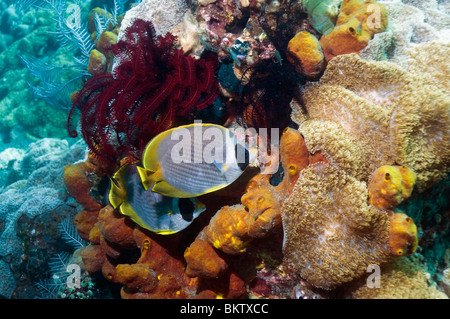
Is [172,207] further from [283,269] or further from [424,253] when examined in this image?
[424,253]

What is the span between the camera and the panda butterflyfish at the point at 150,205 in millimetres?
1997

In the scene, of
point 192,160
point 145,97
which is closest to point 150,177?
point 192,160

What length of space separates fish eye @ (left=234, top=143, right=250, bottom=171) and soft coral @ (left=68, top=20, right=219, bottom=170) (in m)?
0.83

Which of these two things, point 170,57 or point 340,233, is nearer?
point 340,233

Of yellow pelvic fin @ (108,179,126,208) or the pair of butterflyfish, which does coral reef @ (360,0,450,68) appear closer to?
the pair of butterflyfish

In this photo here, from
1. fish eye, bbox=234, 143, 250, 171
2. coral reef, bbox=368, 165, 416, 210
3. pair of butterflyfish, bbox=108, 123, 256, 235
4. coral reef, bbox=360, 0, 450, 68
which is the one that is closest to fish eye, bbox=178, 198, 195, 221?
pair of butterflyfish, bbox=108, 123, 256, 235

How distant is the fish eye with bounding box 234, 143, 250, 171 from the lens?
165 cm

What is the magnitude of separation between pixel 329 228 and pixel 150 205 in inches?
52.5

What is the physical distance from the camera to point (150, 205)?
2027 millimetres

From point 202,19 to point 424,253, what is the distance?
2843 millimetres

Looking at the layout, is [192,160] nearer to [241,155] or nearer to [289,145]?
[241,155]

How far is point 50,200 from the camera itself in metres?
4.28

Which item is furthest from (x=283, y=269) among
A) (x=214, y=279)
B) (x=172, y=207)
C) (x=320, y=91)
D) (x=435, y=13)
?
(x=435, y=13)

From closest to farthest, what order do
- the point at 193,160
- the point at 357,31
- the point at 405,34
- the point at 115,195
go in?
1. the point at 193,160
2. the point at 115,195
3. the point at 357,31
4. the point at 405,34
